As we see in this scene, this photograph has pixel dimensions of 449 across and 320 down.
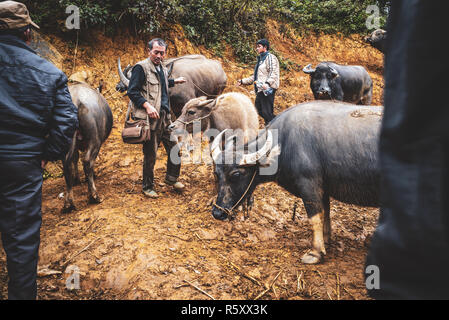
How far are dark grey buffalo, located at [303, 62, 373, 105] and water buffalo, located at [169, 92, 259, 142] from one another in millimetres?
3418

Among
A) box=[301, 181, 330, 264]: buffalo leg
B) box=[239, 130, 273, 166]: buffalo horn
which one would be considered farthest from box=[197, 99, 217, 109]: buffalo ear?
box=[301, 181, 330, 264]: buffalo leg

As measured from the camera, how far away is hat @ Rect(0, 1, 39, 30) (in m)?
2.32

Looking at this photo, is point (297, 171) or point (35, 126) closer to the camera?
point (35, 126)

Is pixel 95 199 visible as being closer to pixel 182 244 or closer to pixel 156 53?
pixel 182 244

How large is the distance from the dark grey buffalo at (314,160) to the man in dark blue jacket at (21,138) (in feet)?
6.43

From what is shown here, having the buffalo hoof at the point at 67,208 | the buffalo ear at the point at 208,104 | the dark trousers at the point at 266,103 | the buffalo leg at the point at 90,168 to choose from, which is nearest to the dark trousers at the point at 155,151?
the buffalo ear at the point at 208,104

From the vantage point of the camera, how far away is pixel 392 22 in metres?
0.83

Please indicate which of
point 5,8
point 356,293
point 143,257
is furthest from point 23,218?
point 356,293

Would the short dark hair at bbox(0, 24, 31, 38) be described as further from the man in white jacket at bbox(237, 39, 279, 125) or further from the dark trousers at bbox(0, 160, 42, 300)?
the man in white jacket at bbox(237, 39, 279, 125)

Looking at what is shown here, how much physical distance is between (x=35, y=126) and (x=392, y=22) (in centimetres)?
268
